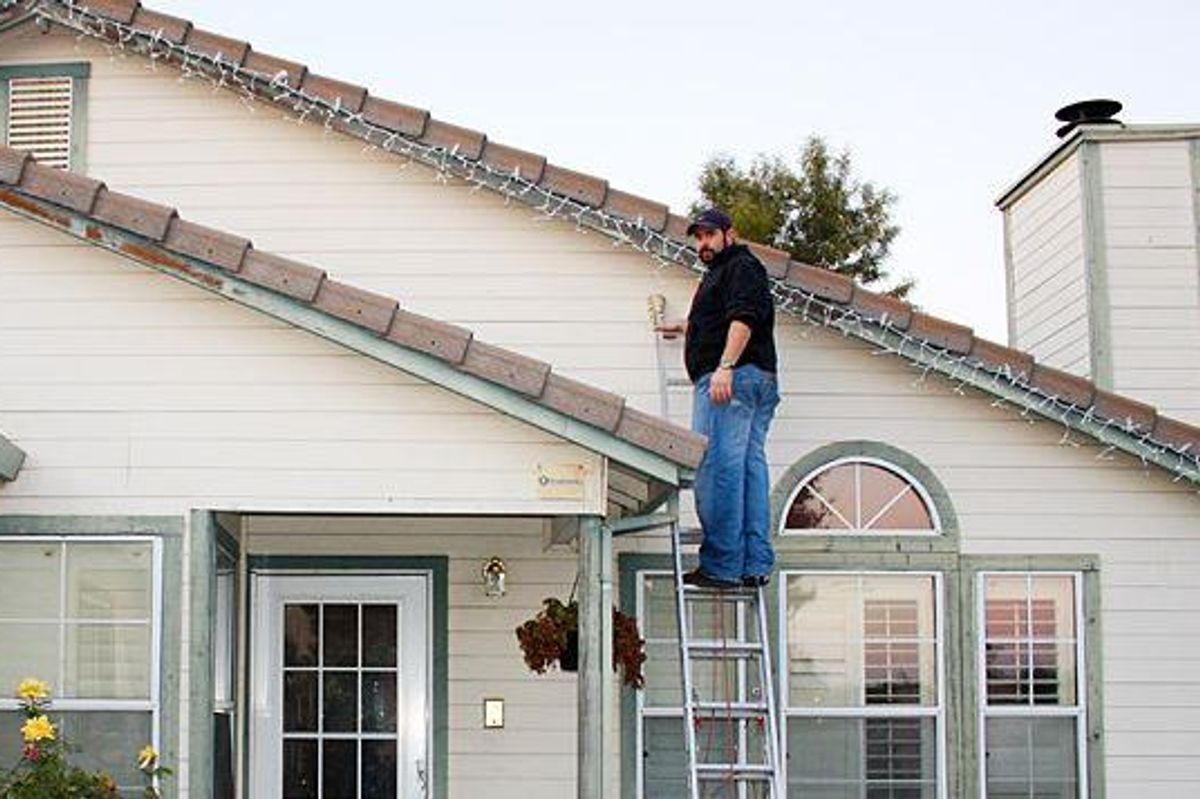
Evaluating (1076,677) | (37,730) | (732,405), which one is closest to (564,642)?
(732,405)

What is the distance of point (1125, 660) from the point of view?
12.1 metres

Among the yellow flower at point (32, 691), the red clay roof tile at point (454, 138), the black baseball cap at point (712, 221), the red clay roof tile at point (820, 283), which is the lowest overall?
the yellow flower at point (32, 691)

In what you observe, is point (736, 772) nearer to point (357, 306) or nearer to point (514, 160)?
point (357, 306)

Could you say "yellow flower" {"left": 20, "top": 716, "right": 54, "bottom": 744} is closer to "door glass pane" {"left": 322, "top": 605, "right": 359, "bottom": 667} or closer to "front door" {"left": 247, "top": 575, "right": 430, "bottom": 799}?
"front door" {"left": 247, "top": 575, "right": 430, "bottom": 799}

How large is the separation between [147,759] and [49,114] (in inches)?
172

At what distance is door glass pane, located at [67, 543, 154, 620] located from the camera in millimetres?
10266

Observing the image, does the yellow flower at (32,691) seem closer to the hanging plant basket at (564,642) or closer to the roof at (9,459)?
the roof at (9,459)

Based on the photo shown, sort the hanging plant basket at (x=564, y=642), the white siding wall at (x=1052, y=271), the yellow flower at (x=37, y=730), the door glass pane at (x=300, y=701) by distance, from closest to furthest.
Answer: the yellow flower at (x=37, y=730) → the hanging plant basket at (x=564, y=642) → the door glass pane at (x=300, y=701) → the white siding wall at (x=1052, y=271)

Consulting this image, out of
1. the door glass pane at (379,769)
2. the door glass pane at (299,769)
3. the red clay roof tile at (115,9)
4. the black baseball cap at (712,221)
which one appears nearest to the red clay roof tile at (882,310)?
the black baseball cap at (712,221)

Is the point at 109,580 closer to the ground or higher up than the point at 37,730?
higher up

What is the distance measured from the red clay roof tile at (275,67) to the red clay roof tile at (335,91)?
38 millimetres

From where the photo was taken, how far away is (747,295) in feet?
35.4

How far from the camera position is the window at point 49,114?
41.8ft

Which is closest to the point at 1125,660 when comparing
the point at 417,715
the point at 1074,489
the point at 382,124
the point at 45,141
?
the point at 1074,489
